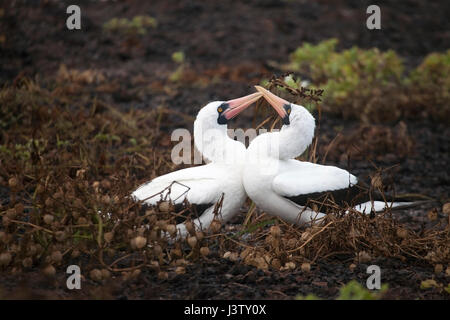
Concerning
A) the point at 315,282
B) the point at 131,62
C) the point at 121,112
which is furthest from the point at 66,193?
the point at 131,62

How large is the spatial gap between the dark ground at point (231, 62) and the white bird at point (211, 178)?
0.43 meters

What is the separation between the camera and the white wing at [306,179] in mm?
5117

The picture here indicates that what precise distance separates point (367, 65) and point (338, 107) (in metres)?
0.83

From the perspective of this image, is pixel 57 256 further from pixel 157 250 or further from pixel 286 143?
pixel 286 143

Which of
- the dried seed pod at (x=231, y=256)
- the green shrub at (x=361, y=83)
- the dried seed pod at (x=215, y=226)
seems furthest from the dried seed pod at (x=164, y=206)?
the green shrub at (x=361, y=83)

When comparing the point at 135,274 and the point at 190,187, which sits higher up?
the point at 190,187

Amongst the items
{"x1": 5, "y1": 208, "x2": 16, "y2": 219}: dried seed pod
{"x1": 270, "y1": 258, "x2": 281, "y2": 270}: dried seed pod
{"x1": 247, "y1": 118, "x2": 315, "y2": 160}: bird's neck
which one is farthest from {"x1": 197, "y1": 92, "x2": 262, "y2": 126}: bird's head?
{"x1": 5, "y1": 208, "x2": 16, "y2": 219}: dried seed pod

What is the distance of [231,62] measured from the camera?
12.9 m

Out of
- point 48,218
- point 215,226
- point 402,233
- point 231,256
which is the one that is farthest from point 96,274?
point 402,233

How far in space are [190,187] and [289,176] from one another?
798 millimetres

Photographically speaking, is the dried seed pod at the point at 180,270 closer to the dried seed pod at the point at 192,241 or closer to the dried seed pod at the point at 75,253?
the dried seed pod at the point at 192,241

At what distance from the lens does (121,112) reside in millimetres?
9227
